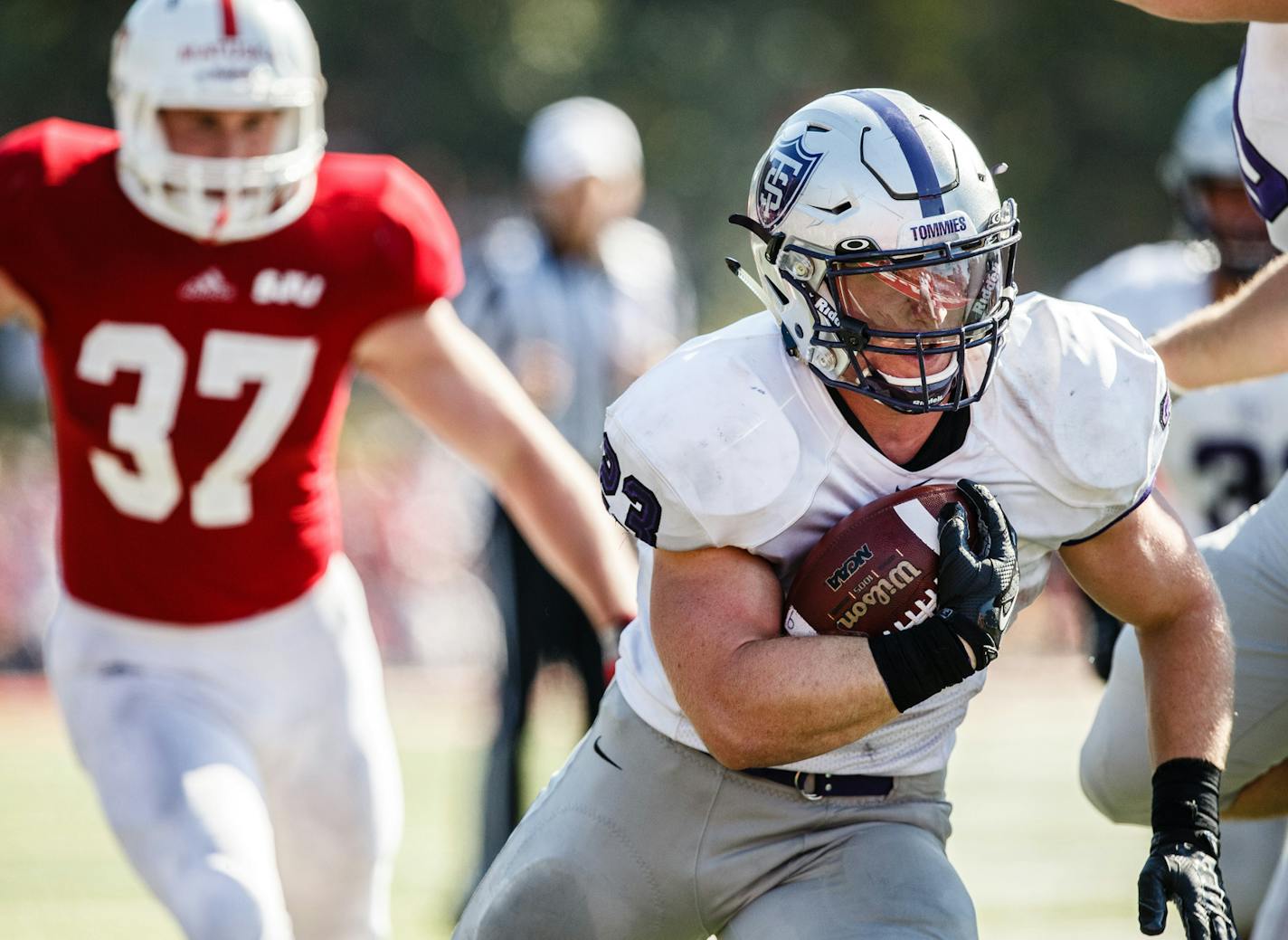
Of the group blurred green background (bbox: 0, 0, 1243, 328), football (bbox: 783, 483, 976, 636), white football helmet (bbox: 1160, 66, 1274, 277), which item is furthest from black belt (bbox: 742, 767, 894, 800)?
blurred green background (bbox: 0, 0, 1243, 328)

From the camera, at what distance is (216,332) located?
354 centimetres

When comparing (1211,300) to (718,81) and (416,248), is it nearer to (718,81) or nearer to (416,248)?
(416,248)

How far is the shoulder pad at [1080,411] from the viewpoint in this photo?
269cm

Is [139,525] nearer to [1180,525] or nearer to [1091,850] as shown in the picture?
[1180,525]

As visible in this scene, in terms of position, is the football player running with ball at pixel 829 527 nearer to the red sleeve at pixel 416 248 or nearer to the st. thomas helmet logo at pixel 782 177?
the st. thomas helmet logo at pixel 782 177

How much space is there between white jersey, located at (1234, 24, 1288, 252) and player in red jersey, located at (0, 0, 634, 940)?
4.29 feet

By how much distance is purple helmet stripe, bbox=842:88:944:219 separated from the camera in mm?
2682

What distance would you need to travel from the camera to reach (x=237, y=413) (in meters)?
3.55

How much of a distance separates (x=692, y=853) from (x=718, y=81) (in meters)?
20.4

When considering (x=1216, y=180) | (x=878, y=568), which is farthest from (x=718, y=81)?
(x=878, y=568)

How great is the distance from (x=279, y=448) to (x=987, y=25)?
71.6ft

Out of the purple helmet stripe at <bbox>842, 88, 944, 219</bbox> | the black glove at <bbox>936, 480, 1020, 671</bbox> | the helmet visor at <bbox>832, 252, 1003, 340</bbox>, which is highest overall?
the purple helmet stripe at <bbox>842, 88, 944, 219</bbox>

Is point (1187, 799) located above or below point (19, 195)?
below

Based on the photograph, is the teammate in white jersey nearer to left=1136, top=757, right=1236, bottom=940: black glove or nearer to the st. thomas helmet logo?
left=1136, top=757, right=1236, bottom=940: black glove
